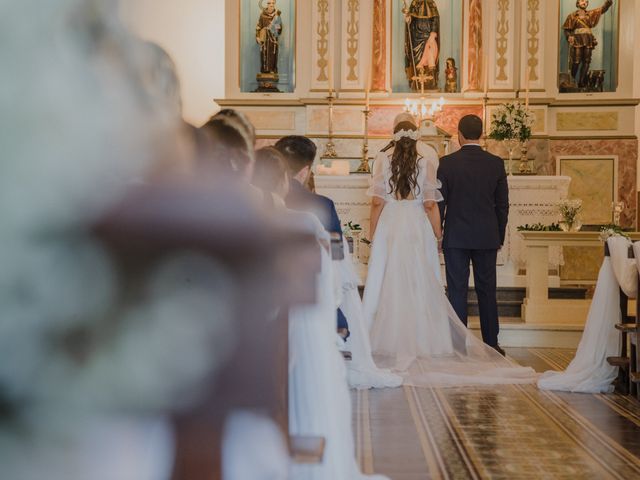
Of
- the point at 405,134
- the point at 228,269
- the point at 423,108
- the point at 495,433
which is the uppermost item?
the point at 423,108

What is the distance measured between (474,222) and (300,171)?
2433 mm

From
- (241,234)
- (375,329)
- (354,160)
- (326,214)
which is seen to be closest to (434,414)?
(326,214)

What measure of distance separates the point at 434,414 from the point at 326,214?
1190mm

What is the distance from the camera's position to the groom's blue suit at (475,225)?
255 inches

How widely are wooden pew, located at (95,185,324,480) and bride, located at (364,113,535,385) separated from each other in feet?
13.2

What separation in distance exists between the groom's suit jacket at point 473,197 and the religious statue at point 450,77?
18.0 feet

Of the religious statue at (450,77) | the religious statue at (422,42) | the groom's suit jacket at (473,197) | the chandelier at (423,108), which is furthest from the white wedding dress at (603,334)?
the religious statue at (422,42)

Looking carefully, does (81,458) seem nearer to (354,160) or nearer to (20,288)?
(20,288)

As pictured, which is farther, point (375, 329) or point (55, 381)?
point (375, 329)

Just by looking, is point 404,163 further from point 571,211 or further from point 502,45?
point 502,45

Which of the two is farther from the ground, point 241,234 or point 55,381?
point 241,234

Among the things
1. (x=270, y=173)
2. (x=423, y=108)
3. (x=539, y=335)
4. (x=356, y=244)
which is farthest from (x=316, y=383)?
(x=423, y=108)

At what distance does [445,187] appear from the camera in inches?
260

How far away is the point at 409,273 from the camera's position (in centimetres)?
655
